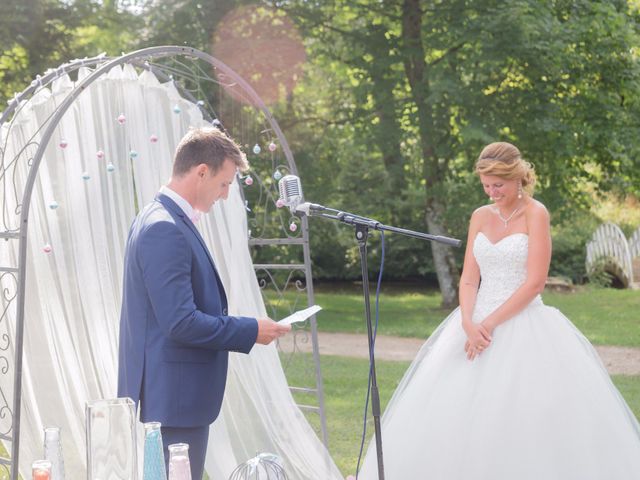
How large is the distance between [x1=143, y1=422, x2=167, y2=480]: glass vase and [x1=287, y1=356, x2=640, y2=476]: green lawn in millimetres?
3450

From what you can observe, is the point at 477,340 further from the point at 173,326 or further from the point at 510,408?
the point at 173,326

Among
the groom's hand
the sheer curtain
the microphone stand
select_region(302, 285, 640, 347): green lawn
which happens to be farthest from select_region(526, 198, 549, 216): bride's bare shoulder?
select_region(302, 285, 640, 347): green lawn

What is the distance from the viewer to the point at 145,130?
5023 millimetres

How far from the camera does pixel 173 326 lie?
112 inches

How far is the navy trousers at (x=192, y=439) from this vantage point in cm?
311

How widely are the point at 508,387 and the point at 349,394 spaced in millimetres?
3934

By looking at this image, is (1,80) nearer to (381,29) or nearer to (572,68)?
(381,29)

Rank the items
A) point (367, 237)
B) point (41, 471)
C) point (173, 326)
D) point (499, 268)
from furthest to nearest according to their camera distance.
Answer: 1. point (499, 268)
2. point (367, 237)
3. point (173, 326)
4. point (41, 471)

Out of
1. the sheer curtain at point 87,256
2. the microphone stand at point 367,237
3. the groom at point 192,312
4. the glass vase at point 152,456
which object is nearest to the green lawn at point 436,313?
the sheer curtain at point 87,256

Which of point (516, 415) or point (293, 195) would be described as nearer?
point (293, 195)

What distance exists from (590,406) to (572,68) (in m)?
8.70

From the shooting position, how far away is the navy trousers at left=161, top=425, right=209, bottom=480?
122 inches

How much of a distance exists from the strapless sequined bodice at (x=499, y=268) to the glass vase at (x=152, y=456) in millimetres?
2529

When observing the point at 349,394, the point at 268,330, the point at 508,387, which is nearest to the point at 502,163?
the point at 508,387
